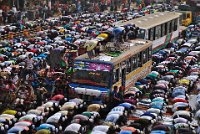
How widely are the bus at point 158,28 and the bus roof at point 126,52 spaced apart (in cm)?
414

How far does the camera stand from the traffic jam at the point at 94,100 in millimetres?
21047

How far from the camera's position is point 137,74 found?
27.6 m

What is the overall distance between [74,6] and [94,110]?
43965mm

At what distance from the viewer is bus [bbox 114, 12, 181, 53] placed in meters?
34.0

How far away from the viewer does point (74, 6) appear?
214ft

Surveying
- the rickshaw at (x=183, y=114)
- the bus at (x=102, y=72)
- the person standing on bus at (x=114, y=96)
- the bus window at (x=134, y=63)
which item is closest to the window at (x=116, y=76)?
the bus at (x=102, y=72)

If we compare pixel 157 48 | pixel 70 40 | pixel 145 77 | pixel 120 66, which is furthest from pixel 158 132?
pixel 70 40

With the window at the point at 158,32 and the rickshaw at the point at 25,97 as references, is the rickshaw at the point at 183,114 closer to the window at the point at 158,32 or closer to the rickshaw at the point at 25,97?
the rickshaw at the point at 25,97

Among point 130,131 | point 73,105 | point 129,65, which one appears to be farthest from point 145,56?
point 130,131

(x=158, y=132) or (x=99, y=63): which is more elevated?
(x=99, y=63)

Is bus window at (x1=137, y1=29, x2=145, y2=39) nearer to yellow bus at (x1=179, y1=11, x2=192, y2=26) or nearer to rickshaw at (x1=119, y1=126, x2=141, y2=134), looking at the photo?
rickshaw at (x1=119, y1=126, x2=141, y2=134)

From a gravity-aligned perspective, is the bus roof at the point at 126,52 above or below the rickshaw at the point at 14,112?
above

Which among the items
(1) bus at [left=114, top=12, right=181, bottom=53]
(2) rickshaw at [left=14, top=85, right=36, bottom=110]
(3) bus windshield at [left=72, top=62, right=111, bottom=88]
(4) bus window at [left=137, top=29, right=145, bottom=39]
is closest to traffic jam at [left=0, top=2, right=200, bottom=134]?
(2) rickshaw at [left=14, top=85, right=36, bottom=110]

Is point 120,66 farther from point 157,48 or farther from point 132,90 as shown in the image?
point 157,48
